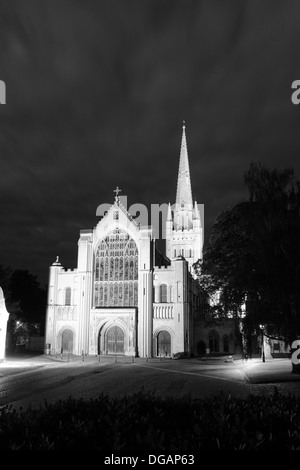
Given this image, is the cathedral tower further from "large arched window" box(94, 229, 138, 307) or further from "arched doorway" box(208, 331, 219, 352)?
"large arched window" box(94, 229, 138, 307)

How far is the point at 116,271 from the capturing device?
50.8m

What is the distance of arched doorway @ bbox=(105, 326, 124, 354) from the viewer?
→ 48250mm

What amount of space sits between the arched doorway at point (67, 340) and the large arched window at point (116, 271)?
16.7 feet

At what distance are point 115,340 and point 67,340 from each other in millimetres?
6597

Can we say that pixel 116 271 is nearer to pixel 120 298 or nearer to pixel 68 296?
pixel 120 298

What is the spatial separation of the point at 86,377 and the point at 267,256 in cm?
1424

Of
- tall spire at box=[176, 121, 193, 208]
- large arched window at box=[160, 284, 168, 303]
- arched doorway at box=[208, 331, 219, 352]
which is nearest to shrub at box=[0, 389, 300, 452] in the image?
large arched window at box=[160, 284, 168, 303]

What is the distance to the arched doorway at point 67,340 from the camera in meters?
50.2

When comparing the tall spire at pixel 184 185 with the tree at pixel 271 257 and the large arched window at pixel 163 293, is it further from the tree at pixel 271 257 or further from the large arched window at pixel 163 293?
the tree at pixel 271 257

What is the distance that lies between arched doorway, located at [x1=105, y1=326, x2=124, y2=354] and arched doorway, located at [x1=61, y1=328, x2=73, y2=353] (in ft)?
16.3

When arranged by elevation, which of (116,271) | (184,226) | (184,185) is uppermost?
(184,185)

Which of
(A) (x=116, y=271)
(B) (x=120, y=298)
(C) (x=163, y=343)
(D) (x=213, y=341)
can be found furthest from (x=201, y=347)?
(A) (x=116, y=271)

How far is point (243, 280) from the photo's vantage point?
22.6 meters

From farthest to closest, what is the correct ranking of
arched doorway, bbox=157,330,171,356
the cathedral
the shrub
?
the cathedral < arched doorway, bbox=157,330,171,356 < the shrub
